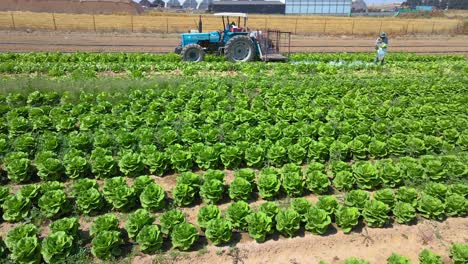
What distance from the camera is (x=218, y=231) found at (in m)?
5.07

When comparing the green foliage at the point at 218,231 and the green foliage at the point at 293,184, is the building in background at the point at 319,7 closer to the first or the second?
the green foliage at the point at 293,184

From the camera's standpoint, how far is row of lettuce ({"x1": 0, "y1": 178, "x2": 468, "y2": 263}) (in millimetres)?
4758

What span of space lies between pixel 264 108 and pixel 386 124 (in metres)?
3.33

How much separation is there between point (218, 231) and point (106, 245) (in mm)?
1551

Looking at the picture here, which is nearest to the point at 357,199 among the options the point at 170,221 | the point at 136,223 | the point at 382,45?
the point at 170,221

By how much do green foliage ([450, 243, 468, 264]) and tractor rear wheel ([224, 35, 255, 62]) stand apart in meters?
12.9

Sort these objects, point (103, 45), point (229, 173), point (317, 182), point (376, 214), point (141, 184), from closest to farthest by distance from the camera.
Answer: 1. point (376, 214)
2. point (141, 184)
3. point (317, 182)
4. point (229, 173)
5. point (103, 45)

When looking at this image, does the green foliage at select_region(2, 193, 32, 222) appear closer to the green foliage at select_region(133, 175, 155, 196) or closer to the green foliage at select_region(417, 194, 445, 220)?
the green foliage at select_region(133, 175, 155, 196)

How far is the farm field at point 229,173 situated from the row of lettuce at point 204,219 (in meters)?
0.02

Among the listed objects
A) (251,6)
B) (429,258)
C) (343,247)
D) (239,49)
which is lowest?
(343,247)

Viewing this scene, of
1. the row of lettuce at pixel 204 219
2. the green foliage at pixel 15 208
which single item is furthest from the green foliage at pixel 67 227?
the green foliage at pixel 15 208

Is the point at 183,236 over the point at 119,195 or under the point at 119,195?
under

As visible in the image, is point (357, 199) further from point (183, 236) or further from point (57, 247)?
point (57, 247)

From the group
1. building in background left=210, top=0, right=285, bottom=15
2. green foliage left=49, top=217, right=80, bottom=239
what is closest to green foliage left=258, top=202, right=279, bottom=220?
A: green foliage left=49, top=217, right=80, bottom=239
